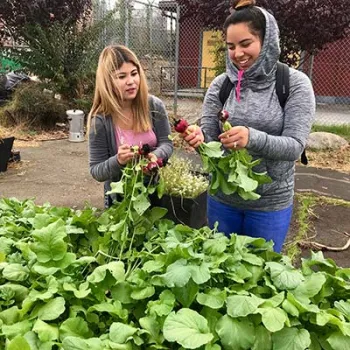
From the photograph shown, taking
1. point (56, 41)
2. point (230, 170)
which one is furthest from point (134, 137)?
point (56, 41)

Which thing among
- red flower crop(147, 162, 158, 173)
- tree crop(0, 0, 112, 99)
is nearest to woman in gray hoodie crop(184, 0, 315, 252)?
red flower crop(147, 162, 158, 173)

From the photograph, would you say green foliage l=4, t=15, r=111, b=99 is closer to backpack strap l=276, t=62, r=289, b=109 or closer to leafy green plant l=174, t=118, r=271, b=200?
backpack strap l=276, t=62, r=289, b=109

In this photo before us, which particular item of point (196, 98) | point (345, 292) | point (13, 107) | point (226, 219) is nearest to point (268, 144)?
point (226, 219)

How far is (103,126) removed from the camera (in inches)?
86.2

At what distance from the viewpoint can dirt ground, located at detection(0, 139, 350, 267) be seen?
384 cm

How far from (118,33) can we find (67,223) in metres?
8.25

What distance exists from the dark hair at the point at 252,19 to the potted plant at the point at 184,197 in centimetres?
121

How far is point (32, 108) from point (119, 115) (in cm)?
676

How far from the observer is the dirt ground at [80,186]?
3.84 meters

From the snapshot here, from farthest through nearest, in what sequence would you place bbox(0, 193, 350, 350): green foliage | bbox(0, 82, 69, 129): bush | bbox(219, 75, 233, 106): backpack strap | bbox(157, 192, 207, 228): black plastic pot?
1. bbox(0, 82, 69, 129): bush
2. bbox(157, 192, 207, 228): black plastic pot
3. bbox(219, 75, 233, 106): backpack strap
4. bbox(0, 193, 350, 350): green foliage

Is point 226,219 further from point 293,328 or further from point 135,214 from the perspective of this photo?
point 293,328

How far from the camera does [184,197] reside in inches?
113

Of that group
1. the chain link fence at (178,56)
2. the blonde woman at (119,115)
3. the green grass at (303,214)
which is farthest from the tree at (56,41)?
the blonde woman at (119,115)

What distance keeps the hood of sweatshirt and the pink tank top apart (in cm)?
60
